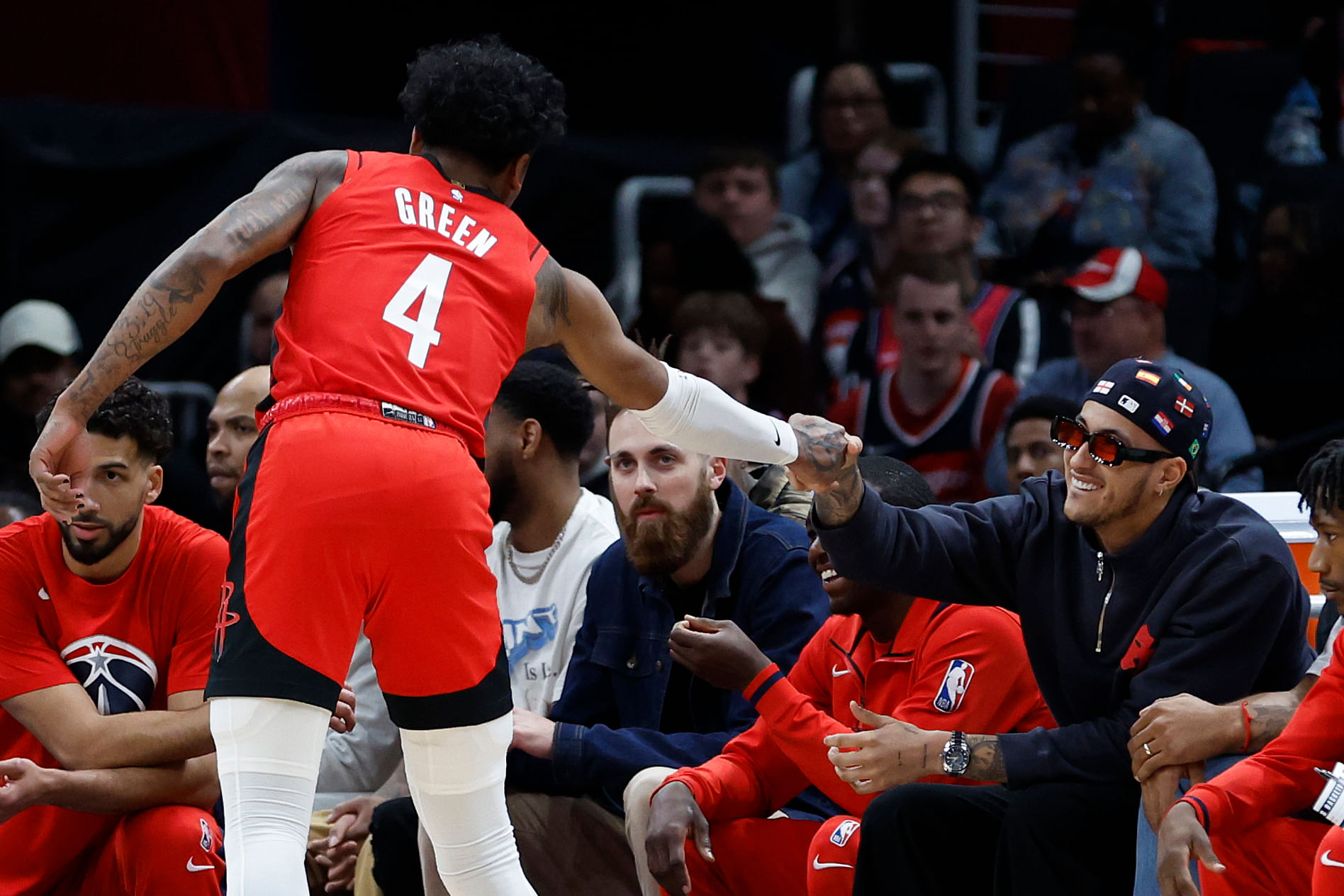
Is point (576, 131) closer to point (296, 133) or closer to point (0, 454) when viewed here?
point (296, 133)

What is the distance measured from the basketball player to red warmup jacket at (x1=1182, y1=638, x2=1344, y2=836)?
1.33m

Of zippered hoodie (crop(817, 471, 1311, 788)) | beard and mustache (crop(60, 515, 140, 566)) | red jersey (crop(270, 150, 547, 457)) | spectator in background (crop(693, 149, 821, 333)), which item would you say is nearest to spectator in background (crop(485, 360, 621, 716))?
beard and mustache (crop(60, 515, 140, 566))

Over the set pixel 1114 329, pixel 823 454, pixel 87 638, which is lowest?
pixel 87 638

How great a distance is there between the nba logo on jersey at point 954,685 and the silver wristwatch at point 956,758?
0.19m

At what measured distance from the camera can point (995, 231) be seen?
25.2ft

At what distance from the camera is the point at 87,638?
168 inches

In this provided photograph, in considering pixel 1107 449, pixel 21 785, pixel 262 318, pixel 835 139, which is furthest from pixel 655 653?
pixel 835 139

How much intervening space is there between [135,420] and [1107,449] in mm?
2264

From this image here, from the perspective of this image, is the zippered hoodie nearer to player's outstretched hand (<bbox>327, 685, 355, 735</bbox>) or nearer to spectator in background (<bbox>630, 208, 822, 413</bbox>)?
player's outstretched hand (<bbox>327, 685, 355, 735</bbox>)

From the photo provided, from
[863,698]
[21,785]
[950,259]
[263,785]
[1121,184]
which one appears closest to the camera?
[263,785]

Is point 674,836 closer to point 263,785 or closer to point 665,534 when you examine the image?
point 665,534

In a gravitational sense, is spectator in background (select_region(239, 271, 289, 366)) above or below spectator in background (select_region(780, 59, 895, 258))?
below

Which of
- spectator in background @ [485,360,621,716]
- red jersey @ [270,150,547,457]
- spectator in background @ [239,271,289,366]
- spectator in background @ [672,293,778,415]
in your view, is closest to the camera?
red jersey @ [270,150,547,457]

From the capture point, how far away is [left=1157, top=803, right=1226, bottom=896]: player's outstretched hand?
330 cm
